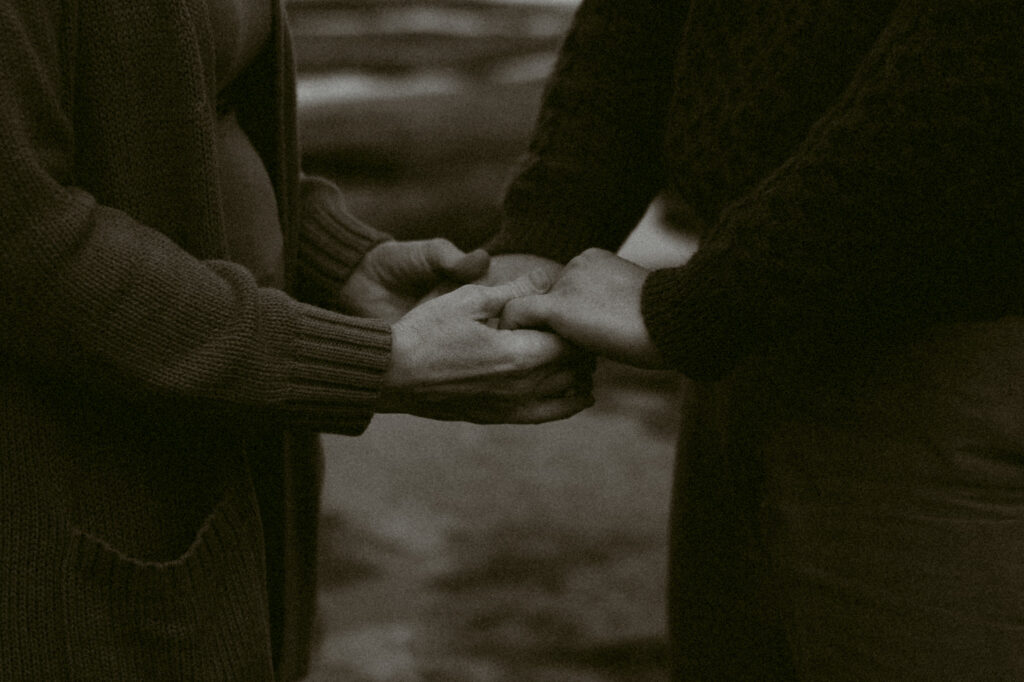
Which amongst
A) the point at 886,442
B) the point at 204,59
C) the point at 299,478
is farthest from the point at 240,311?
the point at 886,442

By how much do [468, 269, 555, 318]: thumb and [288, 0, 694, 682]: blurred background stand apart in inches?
51.4

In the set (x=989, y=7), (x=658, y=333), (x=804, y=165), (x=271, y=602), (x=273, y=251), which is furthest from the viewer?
(x=271, y=602)

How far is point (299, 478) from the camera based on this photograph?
Answer: 5.17 ft

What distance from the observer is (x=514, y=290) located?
1398mm

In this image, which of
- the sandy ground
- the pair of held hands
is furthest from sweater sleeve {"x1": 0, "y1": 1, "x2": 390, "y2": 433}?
the sandy ground

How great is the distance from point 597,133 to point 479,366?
34 centimetres

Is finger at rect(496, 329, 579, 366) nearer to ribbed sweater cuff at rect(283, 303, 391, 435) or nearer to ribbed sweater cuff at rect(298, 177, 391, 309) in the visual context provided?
ribbed sweater cuff at rect(283, 303, 391, 435)

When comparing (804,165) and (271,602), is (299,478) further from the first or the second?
(804,165)

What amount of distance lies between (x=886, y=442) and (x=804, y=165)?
27cm

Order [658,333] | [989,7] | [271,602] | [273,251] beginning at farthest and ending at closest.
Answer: [271,602] → [273,251] → [658,333] → [989,7]

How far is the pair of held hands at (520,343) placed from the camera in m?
1.26

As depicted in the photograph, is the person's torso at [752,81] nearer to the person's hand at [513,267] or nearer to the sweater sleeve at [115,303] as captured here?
the person's hand at [513,267]

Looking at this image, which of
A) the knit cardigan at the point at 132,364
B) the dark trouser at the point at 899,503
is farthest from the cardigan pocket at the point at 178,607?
the dark trouser at the point at 899,503

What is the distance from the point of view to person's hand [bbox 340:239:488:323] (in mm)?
1577
